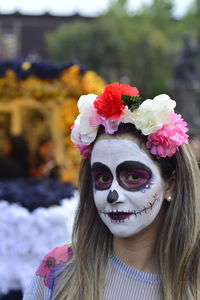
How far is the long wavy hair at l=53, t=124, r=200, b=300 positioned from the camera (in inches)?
84.4

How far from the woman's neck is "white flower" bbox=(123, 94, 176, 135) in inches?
13.7

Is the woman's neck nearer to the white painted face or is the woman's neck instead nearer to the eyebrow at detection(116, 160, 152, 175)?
the white painted face

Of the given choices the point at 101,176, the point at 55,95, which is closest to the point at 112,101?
the point at 101,176

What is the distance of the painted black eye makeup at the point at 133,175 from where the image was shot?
223 cm

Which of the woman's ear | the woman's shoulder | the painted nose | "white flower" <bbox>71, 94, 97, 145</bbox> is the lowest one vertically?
the woman's shoulder

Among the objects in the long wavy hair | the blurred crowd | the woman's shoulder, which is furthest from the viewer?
the blurred crowd

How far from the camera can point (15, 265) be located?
480 cm

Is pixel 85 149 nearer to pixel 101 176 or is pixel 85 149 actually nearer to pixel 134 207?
pixel 101 176

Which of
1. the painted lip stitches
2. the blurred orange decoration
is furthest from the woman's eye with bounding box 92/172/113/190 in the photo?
the blurred orange decoration

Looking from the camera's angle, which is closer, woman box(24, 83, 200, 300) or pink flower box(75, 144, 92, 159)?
woman box(24, 83, 200, 300)

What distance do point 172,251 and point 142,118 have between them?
18.6 inches

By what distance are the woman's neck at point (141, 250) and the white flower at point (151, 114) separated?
13.7 inches

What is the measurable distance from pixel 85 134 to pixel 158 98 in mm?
291

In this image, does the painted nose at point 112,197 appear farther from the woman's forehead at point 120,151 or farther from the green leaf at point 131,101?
the green leaf at point 131,101
